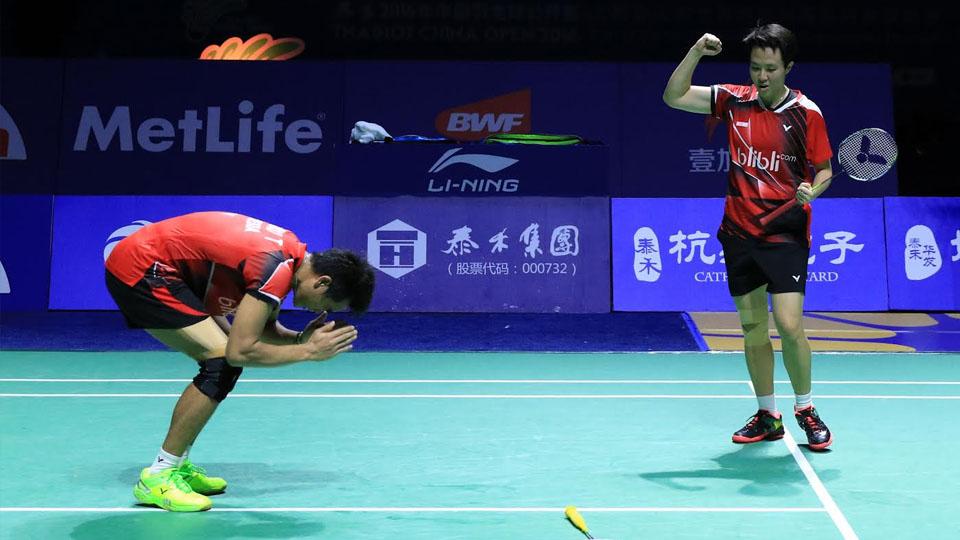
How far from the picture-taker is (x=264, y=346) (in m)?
3.80

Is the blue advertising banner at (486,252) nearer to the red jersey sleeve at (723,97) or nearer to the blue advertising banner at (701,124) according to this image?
the blue advertising banner at (701,124)

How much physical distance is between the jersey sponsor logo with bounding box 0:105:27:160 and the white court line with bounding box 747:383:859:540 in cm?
787

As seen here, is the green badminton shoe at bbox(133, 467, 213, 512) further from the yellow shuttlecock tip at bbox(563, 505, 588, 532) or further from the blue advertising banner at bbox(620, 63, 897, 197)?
the blue advertising banner at bbox(620, 63, 897, 197)

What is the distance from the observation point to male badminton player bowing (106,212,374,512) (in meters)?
3.84

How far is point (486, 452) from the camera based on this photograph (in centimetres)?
480

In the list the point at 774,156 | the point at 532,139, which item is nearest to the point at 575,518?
the point at 774,156

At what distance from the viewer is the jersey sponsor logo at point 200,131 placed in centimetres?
1062

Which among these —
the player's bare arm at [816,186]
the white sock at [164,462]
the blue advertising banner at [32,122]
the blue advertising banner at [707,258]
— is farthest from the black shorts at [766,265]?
the blue advertising banner at [32,122]

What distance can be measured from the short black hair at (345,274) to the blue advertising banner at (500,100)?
755 centimetres

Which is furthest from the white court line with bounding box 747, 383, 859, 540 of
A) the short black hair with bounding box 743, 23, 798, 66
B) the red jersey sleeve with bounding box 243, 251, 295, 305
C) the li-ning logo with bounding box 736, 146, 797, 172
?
the red jersey sleeve with bounding box 243, 251, 295, 305

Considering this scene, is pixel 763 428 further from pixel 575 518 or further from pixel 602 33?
pixel 602 33

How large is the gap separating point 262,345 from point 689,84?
7.15 feet

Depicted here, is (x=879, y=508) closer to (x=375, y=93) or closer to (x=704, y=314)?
(x=704, y=314)

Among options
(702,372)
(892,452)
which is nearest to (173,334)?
(892,452)
